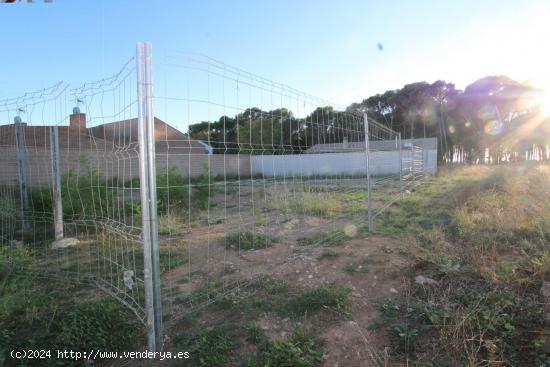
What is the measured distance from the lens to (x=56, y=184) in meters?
5.45

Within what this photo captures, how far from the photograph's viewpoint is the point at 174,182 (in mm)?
7641

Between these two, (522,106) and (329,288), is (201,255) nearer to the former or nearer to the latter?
(329,288)

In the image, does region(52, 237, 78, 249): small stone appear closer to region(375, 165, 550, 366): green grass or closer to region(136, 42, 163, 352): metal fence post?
region(136, 42, 163, 352): metal fence post

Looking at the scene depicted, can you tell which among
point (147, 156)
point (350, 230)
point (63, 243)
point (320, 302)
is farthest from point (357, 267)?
point (63, 243)

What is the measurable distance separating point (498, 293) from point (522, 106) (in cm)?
3982

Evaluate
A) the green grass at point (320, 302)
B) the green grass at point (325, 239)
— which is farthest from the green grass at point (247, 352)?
the green grass at point (325, 239)

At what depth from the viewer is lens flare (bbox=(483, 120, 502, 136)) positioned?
117 ft

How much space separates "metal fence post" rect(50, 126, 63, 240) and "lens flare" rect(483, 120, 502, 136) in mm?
38929

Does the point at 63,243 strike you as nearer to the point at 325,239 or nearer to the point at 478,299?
the point at 325,239

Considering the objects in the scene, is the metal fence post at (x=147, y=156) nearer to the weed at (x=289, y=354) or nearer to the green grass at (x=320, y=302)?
the weed at (x=289, y=354)

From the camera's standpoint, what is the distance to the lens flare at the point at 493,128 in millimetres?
35750

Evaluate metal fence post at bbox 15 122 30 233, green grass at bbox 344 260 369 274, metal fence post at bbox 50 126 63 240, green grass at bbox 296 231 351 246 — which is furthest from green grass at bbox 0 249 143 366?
metal fence post at bbox 15 122 30 233

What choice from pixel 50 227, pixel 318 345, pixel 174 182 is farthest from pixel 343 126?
pixel 50 227

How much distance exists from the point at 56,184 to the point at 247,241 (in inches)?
118
